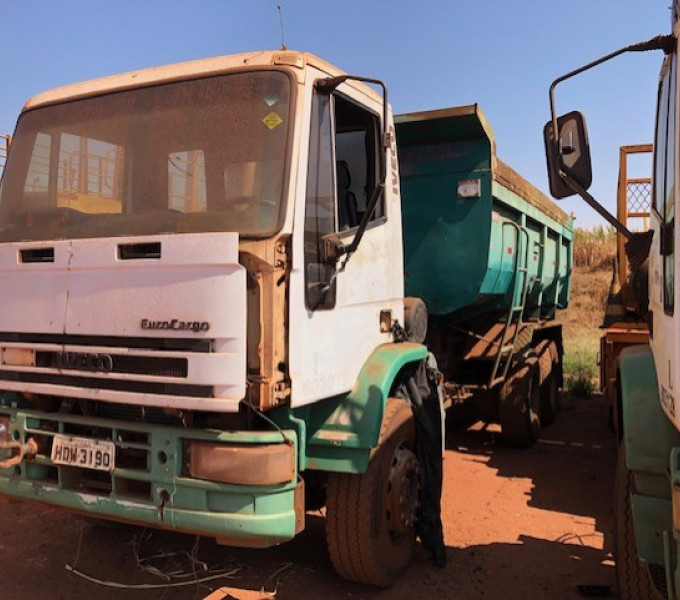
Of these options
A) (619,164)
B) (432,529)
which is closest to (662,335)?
(432,529)

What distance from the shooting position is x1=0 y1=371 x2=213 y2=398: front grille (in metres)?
2.79

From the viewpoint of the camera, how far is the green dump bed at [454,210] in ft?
17.6

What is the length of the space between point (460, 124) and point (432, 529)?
3.21 metres

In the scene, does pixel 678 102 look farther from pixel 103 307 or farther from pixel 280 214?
pixel 103 307

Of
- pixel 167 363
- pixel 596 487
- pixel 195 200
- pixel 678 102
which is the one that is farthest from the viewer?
pixel 596 487

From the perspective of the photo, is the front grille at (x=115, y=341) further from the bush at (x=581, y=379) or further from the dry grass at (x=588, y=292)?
the dry grass at (x=588, y=292)

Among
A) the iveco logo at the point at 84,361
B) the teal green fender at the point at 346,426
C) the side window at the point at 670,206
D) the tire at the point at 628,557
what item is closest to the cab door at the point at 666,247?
the side window at the point at 670,206

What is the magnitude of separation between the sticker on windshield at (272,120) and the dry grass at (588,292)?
470 inches

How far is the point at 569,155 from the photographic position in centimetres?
264

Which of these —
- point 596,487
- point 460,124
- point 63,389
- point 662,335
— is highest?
point 460,124

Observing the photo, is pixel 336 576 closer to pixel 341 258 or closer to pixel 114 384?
pixel 114 384

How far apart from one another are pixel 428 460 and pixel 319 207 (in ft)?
6.31

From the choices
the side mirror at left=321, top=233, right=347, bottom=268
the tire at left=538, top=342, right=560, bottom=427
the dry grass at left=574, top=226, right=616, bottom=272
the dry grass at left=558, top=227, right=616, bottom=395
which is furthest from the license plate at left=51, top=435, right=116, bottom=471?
the dry grass at left=574, top=226, right=616, bottom=272

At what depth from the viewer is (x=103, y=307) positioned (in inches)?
118
